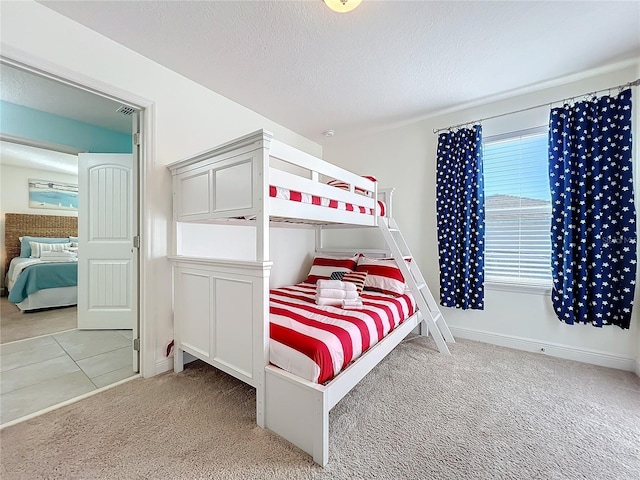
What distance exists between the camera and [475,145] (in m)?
A: 2.75

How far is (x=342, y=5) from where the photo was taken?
5.08 feet

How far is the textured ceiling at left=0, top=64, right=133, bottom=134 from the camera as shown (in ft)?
7.79

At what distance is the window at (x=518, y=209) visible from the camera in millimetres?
2562

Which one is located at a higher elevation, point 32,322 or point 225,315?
point 225,315

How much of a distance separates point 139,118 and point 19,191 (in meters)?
5.03

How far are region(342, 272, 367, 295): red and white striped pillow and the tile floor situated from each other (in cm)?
201

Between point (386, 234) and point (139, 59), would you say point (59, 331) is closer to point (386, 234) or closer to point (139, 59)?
point (139, 59)

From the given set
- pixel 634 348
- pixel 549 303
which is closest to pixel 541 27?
pixel 549 303

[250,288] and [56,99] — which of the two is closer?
[250,288]

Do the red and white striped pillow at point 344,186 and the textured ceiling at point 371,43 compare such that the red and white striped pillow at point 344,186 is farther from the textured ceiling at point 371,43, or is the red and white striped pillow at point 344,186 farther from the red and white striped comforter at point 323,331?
the red and white striped comforter at point 323,331

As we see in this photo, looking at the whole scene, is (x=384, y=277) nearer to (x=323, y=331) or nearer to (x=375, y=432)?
(x=323, y=331)

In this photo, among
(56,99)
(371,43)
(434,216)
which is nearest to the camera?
(371,43)

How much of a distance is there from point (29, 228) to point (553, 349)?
8.08 m

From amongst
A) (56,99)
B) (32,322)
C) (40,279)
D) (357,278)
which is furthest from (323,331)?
(40,279)
